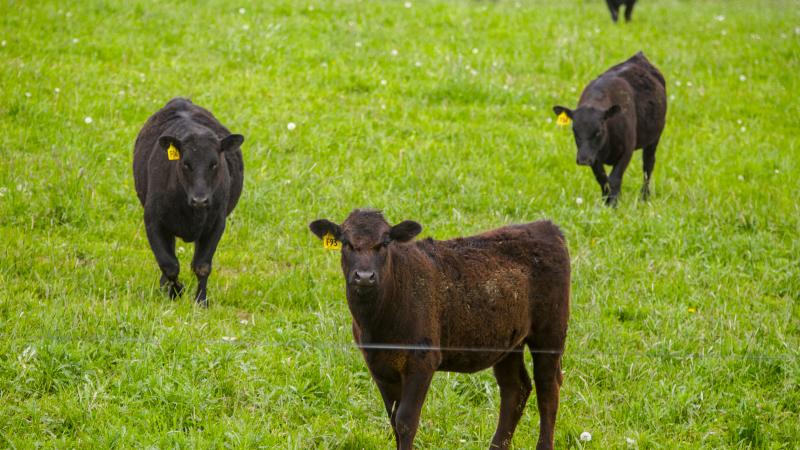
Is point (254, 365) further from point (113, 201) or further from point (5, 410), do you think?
point (113, 201)

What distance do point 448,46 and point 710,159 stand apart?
5.01 meters

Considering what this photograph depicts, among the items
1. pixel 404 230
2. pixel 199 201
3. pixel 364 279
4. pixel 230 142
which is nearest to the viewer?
pixel 364 279

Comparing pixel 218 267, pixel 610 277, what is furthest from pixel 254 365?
pixel 610 277

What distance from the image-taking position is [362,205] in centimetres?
1070

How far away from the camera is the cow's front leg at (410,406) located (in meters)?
5.77

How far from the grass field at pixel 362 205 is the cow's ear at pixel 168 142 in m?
1.20

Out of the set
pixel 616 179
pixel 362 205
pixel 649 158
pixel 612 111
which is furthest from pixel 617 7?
pixel 362 205

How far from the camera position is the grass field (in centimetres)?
686

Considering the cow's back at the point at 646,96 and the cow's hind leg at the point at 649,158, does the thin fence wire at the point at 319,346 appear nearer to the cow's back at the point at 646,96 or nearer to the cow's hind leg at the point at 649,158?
the cow's hind leg at the point at 649,158

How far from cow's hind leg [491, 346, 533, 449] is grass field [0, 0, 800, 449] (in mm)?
228

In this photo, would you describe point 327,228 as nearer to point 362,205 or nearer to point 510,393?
point 510,393

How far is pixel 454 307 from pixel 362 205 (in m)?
4.61

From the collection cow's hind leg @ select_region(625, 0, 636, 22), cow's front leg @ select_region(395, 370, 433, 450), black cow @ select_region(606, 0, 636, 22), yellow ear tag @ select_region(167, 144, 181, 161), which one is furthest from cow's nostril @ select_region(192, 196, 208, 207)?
cow's hind leg @ select_region(625, 0, 636, 22)

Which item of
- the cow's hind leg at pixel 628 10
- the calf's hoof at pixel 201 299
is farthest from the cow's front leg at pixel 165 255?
the cow's hind leg at pixel 628 10
